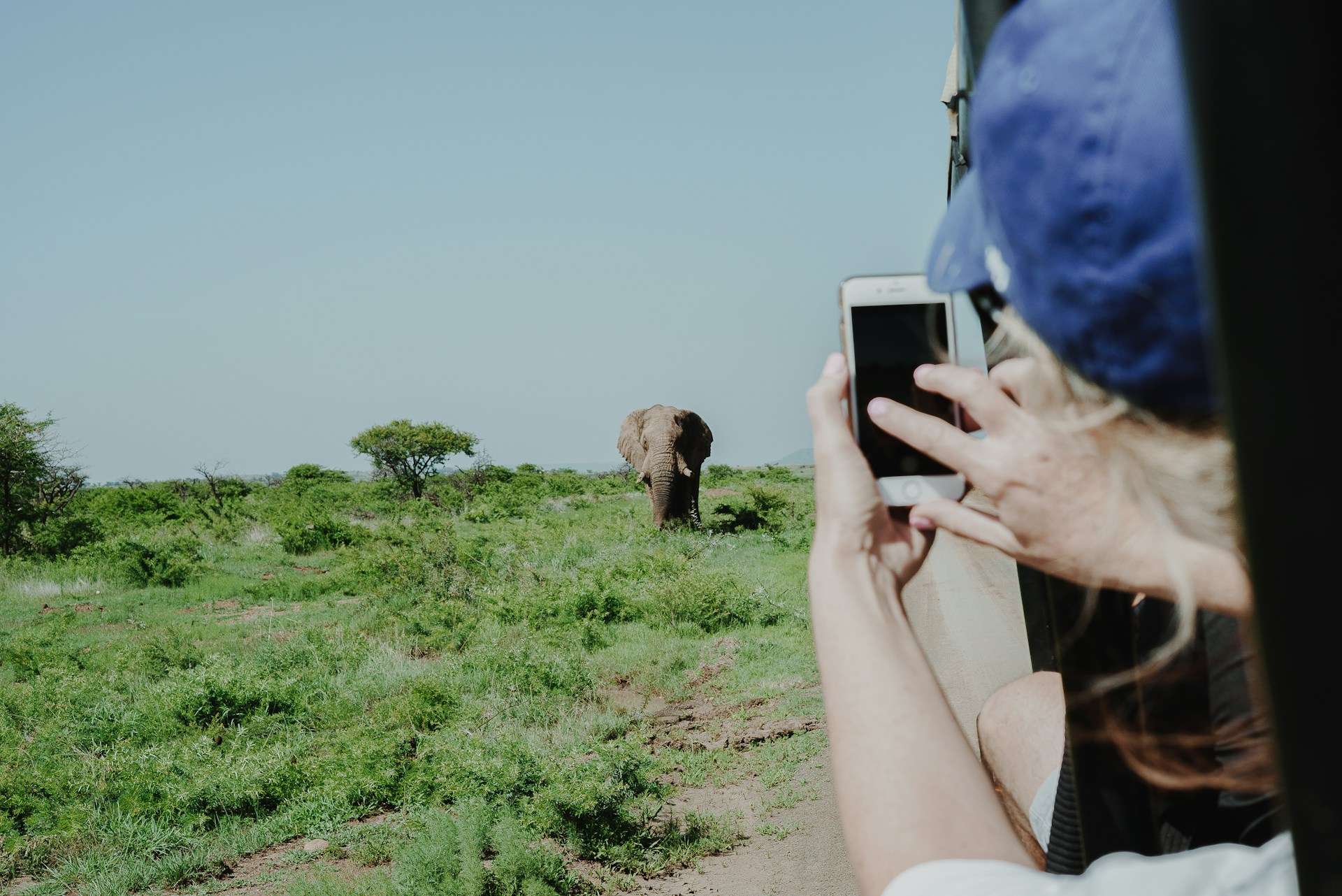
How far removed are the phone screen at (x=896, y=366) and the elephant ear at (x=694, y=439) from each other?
16.0 m

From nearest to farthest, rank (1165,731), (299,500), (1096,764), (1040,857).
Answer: (1096,764), (1165,731), (1040,857), (299,500)

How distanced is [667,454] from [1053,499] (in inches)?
604

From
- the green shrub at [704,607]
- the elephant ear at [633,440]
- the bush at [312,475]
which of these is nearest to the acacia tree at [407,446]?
the bush at [312,475]

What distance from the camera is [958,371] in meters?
0.89

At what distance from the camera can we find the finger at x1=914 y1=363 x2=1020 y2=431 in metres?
0.85

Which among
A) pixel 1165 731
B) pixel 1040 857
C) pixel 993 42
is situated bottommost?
pixel 1040 857

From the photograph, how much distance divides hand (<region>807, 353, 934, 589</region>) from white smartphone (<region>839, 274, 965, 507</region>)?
0.9 inches

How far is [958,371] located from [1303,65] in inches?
20.0

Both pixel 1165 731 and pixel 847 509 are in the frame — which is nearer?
pixel 847 509

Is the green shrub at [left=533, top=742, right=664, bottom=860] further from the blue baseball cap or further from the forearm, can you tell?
the blue baseball cap

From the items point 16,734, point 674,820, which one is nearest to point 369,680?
point 16,734

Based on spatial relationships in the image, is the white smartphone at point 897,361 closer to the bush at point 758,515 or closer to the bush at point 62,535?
the bush at point 758,515

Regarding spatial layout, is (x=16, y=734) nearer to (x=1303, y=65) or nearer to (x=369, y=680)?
(x=369, y=680)

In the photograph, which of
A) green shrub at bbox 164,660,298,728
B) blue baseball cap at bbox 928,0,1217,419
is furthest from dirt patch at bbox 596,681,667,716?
blue baseball cap at bbox 928,0,1217,419
